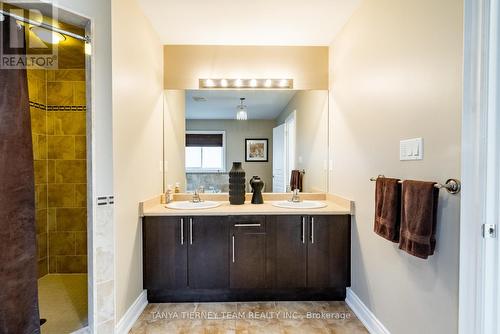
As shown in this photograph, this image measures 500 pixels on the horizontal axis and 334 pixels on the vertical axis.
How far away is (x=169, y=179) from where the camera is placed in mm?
2846

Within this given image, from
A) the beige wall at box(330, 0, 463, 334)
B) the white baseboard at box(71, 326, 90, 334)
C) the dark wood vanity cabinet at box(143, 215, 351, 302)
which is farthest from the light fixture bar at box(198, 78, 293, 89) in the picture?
the white baseboard at box(71, 326, 90, 334)

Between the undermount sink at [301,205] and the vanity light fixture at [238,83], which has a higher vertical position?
the vanity light fixture at [238,83]

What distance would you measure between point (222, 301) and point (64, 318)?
47.4 inches

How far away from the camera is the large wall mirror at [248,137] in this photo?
112 inches

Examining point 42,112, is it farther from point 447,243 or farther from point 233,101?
point 447,243

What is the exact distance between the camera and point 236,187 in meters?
2.68

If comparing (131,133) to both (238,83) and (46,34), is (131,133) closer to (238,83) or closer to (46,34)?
(46,34)

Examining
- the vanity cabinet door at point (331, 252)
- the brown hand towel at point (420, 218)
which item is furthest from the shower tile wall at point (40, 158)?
the brown hand towel at point (420, 218)

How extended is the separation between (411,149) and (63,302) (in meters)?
2.85

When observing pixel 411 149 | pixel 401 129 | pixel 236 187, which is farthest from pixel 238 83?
pixel 411 149

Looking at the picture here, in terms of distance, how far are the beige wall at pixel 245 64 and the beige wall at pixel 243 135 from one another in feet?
1.37

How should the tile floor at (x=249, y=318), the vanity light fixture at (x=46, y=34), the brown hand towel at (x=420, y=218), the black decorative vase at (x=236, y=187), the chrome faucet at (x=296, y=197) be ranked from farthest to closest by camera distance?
1. the chrome faucet at (x=296, y=197)
2. the black decorative vase at (x=236, y=187)
3. the tile floor at (x=249, y=318)
4. the vanity light fixture at (x=46, y=34)
5. the brown hand towel at (x=420, y=218)

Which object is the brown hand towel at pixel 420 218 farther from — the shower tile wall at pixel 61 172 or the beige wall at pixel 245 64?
the shower tile wall at pixel 61 172

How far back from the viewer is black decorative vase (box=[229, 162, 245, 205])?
8.69 feet
